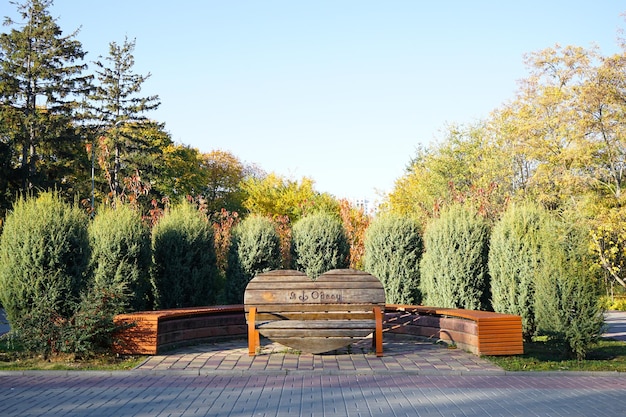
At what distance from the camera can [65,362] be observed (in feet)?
31.3

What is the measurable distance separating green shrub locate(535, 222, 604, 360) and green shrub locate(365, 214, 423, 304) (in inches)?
174

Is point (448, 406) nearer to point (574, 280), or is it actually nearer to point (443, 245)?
point (574, 280)

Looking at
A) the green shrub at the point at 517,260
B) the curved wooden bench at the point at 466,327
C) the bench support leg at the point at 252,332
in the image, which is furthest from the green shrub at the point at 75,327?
the green shrub at the point at 517,260

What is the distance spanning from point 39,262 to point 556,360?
8.38 metres

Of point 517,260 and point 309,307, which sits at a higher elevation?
point 517,260

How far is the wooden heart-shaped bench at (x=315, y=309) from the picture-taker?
9.92m

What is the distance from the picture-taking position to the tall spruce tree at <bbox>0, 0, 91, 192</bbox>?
37.9 metres

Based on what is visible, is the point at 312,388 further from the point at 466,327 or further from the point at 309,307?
the point at 466,327

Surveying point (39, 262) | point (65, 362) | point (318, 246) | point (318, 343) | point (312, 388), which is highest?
point (318, 246)

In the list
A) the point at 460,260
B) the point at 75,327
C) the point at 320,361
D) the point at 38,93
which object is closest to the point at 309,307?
the point at 320,361

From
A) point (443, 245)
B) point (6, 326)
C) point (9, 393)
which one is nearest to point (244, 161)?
point (6, 326)

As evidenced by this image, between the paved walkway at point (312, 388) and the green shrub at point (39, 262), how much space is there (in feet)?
5.44

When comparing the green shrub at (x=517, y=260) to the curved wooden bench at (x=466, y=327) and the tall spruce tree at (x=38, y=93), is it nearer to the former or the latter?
the curved wooden bench at (x=466, y=327)

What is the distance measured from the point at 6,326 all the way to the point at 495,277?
42.5 feet
